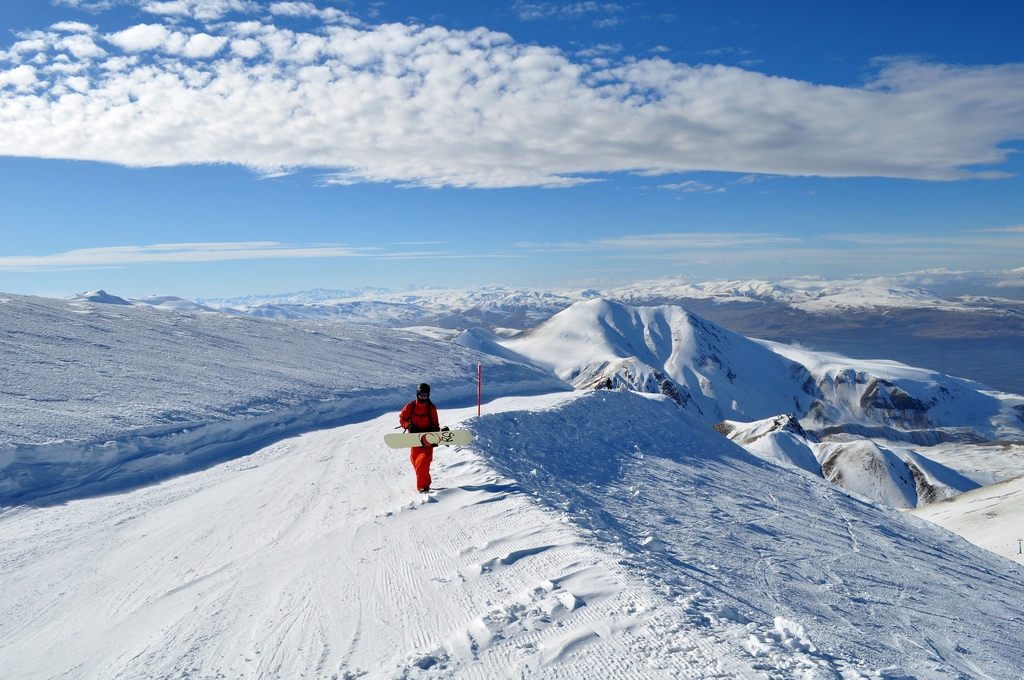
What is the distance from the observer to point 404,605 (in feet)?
18.3

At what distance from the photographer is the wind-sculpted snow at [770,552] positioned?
18.5 ft

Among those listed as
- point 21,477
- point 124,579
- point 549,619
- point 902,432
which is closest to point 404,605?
point 549,619

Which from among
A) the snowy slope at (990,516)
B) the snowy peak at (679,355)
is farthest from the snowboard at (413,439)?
the snowy peak at (679,355)

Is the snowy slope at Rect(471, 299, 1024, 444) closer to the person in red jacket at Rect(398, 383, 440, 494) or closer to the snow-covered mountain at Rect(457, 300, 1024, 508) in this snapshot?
the snow-covered mountain at Rect(457, 300, 1024, 508)

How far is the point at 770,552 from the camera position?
30.2 feet

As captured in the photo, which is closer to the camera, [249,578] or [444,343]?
[249,578]

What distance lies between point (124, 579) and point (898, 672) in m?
9.00

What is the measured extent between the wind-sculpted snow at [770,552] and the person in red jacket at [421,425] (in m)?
1.56

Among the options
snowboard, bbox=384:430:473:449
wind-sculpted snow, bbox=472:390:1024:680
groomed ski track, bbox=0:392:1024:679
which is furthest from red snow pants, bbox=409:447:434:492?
wind-sculpted snow, bbox=472:390:1024:680

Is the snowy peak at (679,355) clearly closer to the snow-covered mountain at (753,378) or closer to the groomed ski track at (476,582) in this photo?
the snow-covered mountain at (753,378)

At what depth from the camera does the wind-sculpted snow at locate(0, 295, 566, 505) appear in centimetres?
1202

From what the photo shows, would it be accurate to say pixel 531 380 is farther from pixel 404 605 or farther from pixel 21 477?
pixel 404 605

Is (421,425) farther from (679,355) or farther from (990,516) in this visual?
(679,355)

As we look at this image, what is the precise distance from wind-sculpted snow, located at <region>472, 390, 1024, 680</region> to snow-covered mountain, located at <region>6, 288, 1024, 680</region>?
6 cm
